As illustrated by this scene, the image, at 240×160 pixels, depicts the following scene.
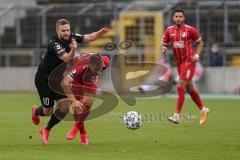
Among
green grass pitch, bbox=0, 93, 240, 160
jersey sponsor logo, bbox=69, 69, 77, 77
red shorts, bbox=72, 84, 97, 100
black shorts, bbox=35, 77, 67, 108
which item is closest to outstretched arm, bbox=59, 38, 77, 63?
jersey sponsor logo, bbox=69, 69, 77, 77

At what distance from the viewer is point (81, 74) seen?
13.0 m

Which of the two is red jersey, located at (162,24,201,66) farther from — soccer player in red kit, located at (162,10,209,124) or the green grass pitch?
the green grass pitch

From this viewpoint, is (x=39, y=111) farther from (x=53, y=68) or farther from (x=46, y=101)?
(x=53, y=68)

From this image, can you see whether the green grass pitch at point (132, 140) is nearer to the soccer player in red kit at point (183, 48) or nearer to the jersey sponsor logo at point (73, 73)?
the soccer player in red kit at point (183, 48)

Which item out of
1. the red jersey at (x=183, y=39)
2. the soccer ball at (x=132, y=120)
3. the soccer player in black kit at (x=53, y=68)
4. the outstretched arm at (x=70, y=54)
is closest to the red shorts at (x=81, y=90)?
the soccer player in black kit at (x=53, y=68)

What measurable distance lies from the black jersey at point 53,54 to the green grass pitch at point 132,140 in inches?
48.3

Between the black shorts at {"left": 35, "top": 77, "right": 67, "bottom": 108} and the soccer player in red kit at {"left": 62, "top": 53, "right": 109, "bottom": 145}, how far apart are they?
0.26m

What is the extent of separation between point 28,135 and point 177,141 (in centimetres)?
305

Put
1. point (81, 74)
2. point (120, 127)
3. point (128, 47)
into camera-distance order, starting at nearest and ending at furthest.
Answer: point (81, 74)
point (120, 127)
point (128, 47)

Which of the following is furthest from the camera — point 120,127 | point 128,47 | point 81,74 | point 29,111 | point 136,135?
point 128,47

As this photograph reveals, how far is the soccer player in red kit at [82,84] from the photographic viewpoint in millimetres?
12852

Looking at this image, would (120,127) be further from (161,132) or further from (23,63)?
(23,63)

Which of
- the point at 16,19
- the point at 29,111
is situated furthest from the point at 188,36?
the point at 16,19

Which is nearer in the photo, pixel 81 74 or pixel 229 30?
pixel 81 74
